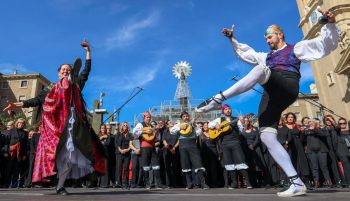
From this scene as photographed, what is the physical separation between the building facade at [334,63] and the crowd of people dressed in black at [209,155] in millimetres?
17728

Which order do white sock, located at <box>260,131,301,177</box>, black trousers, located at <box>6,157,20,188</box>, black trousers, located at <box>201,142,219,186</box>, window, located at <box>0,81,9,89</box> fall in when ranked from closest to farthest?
1. white sock, located at <box>260,131,301,177</box>
2. black trousers, located at <box>201,142,219,186</box>
3. black trousers, located at <box>6,157,20,188</box>
4. window, located at <box>0,81,9,89</box>

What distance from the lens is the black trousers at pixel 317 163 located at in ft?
23.7

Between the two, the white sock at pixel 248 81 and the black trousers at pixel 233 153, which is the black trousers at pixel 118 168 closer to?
the black trousers at pixel 233 153

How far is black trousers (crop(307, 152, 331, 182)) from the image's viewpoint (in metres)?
7.24

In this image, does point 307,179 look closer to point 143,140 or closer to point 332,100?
point 143,140

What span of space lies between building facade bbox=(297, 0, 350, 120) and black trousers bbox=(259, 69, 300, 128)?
22198mm

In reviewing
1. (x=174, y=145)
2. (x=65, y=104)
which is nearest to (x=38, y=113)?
(x=65, y=104)

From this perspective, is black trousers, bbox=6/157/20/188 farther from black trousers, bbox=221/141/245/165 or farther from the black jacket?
the black jacket

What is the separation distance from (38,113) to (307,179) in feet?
20.9

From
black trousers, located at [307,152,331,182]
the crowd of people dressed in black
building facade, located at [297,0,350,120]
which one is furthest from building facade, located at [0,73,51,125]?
black trousers, located at [307,152,331,182]

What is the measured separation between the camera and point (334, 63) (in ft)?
90.1

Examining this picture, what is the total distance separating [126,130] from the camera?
8836 mm

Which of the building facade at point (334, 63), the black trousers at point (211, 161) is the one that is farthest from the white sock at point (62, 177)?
the building facade at point (334, 63)

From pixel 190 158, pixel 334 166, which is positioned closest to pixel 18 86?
pixel 190 158
